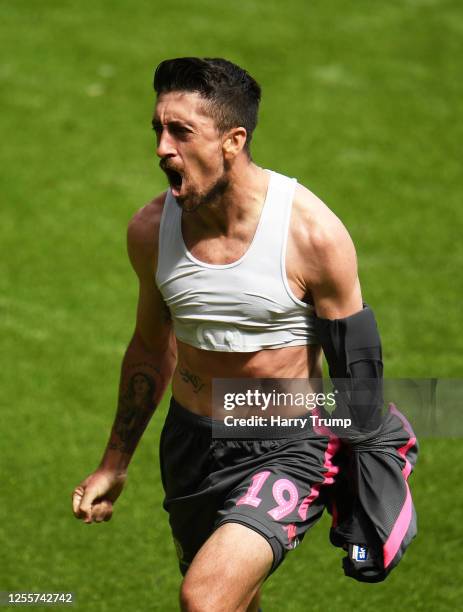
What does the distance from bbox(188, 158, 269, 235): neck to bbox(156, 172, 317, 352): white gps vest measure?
43mm

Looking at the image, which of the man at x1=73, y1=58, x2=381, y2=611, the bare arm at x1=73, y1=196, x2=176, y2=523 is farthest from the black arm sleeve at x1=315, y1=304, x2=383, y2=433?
the bare arm at x1=73, y1=196, x2=176, y2=523

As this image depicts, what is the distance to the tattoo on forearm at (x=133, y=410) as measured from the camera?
4430mm

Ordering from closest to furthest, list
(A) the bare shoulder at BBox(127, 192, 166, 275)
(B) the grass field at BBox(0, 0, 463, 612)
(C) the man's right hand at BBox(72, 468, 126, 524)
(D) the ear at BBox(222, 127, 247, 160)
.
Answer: (D) the ear at BBox(222, 127, 247, 160)
(A) the bare shoulder at BBox(127, 192, 166, 275)
(C) the man's right hand at BBox(72, 468, 126, 524)
(B) the grass field at BBox(0, 0, 463, 612)

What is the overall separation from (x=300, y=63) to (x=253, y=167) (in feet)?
23.8

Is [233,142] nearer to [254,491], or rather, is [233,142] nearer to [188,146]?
[188,146]

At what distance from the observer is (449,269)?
27.6ft

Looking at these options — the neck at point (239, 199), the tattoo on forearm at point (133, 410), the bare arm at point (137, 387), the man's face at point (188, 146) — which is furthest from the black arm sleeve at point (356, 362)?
the tattoo on forearm at point (133, 410)

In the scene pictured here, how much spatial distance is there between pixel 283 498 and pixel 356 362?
512mm

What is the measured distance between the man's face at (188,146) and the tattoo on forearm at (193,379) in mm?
676

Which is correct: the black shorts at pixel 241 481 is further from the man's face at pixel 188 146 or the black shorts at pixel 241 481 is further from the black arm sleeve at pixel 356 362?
the man's face at pixel 188 146

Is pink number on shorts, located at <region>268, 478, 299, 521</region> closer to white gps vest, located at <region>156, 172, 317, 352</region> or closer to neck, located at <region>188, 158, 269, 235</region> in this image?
white gps vest, located at <region>156, 172, 317, 352</region>

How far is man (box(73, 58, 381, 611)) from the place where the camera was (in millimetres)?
3754

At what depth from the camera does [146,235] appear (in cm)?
415

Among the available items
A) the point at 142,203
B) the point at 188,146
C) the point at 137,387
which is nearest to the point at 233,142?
the point at 188,146
